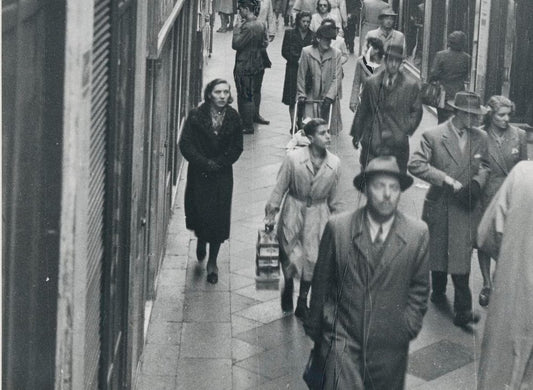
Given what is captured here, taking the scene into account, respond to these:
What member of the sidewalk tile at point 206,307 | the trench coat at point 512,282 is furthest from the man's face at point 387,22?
the trench coat at point 512,282

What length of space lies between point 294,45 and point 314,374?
9.90 m

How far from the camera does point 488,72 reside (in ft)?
54.3

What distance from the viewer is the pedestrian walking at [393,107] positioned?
34.4ft

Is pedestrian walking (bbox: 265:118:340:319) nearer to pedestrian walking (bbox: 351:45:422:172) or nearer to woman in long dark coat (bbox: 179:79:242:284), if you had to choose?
woman in long dark coat (bbox: 179:79:242:284)

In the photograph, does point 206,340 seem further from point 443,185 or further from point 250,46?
point 250,46

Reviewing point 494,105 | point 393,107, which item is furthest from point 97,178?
point 393,107

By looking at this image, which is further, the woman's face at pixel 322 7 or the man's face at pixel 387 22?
the woman's face at pixel 322 7

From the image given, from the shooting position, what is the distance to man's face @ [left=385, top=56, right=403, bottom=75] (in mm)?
10732

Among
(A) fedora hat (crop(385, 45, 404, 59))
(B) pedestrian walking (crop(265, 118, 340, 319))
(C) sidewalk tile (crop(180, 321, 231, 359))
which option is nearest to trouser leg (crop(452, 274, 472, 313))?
(B) pedestrian walking (crop(265, 118, 340, 319))

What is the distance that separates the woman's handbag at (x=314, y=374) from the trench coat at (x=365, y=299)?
0.40ft

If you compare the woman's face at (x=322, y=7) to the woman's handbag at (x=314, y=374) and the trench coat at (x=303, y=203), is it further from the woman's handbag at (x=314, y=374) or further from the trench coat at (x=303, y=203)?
the woman's handbag at (x=314, y=374)

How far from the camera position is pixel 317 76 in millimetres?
13500

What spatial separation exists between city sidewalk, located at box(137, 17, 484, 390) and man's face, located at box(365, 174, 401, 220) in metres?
0.18

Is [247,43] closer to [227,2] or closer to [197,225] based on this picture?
[197,225]
